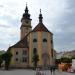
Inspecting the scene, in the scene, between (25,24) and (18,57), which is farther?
(25,24)

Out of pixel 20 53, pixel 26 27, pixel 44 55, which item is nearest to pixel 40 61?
pixel 44 55

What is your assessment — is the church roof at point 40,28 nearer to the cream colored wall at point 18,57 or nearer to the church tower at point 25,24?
the cream colored wall at point 18,57

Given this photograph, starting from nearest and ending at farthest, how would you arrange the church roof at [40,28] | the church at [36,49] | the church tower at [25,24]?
the church at [36,49] → the church roof at [40,28] → the church tower at [25,24]

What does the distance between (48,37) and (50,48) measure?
4.38 meters

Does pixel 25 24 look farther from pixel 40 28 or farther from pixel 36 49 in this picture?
pixel 36 49

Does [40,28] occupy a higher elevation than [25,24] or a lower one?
lower

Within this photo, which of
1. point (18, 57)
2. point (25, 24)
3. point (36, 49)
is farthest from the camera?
point (25, 24)

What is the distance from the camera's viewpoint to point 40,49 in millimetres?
92500

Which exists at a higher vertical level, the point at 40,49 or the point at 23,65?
the point at 40,49

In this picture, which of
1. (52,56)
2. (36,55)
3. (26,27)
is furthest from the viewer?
(26,27)

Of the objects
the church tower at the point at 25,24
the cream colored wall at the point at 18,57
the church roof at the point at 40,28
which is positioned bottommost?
the cream colored wall at the point at 18,57

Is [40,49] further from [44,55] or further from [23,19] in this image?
[23,19]

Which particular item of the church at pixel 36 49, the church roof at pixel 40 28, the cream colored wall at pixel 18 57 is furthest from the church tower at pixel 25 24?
the cream colored wall at pixel 18 57

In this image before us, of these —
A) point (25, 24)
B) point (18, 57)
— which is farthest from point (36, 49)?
point (25, 24)
